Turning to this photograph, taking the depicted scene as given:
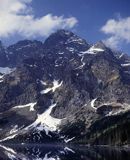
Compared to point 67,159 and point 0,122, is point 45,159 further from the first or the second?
point 0,122

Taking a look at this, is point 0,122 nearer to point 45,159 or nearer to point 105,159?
point 105,159

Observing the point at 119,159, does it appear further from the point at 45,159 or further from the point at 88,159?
the point at 45,159

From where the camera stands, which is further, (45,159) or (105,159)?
(45,159)

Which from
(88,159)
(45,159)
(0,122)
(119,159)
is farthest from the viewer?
(45,159)

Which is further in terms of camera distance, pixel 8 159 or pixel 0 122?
pixel 8 159

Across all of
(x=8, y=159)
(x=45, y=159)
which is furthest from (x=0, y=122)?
(x=45, y=159)

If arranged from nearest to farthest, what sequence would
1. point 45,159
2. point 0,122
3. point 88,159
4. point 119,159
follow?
point 0,122 → point 119,159 → point 88,159 → point 45,159

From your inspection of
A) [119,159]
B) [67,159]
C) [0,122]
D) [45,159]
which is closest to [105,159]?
[119,159]

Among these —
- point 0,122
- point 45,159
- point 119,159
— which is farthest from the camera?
point 45,159
